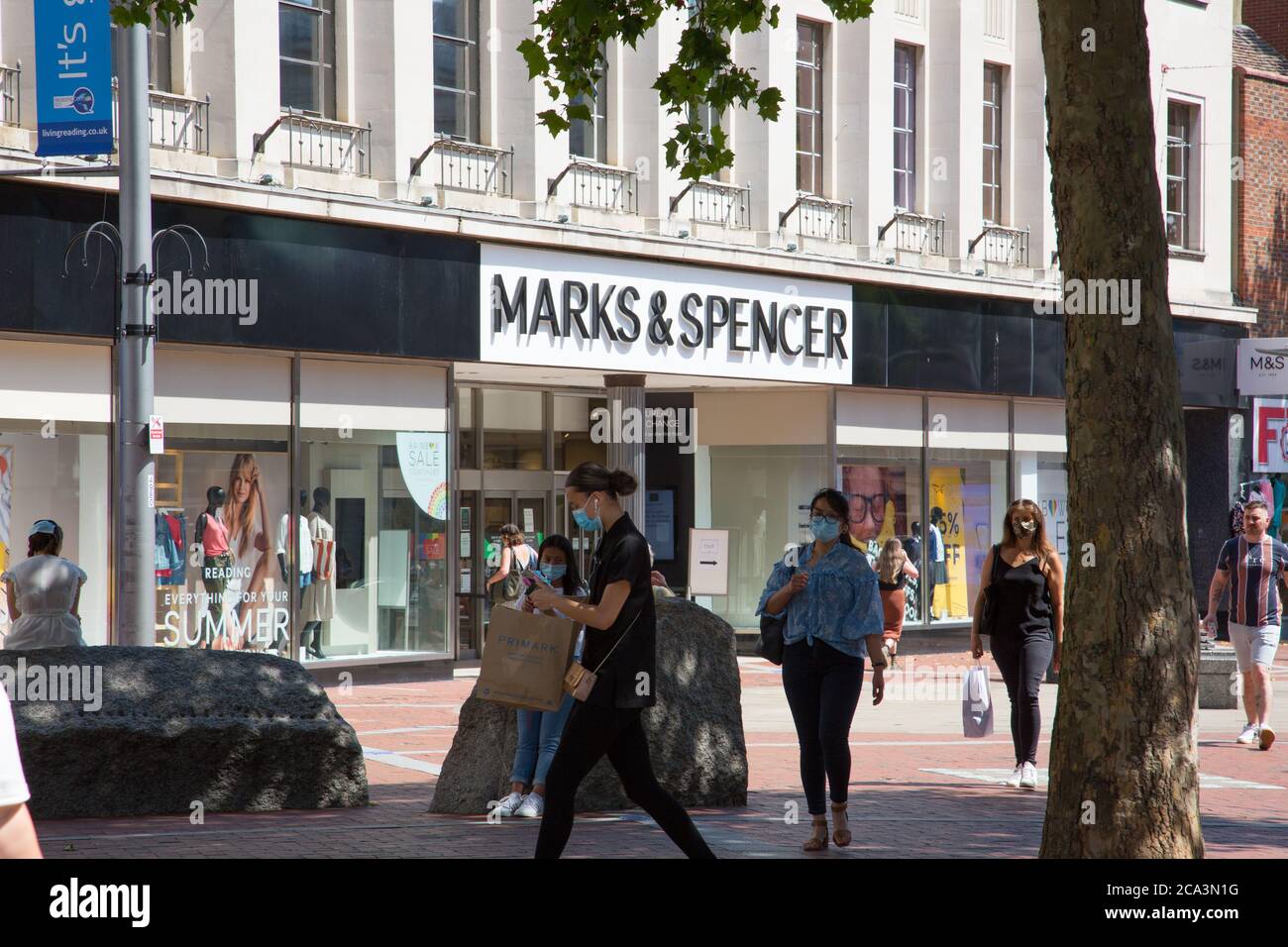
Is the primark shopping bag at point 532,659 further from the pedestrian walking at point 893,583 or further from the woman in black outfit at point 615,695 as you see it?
the pedestrian walking at point 893,583

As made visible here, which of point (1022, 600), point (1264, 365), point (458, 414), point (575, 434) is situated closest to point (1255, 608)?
point (1022, 600)

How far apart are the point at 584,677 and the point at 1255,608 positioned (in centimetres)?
805

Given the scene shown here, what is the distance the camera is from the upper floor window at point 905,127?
949 inches

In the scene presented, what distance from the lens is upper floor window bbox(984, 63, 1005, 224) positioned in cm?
2523

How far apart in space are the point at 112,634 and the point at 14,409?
2284 millimetres

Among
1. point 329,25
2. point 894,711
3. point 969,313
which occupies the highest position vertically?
point 329,25

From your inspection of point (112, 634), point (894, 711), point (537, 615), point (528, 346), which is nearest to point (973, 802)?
point (537, 615)

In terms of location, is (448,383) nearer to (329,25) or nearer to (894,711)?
(329,25)

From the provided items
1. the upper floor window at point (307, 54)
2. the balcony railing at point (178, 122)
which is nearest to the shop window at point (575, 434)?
the upper floor window at point (307, 54)

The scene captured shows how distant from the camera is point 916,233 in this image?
24.1 meters

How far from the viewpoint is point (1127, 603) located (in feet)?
20.2

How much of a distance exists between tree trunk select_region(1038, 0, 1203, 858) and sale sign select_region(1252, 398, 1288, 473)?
2320 centimetres

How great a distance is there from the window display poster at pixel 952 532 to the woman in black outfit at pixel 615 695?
1780 centimetres

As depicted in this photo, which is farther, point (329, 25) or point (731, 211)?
point (731, 211)
